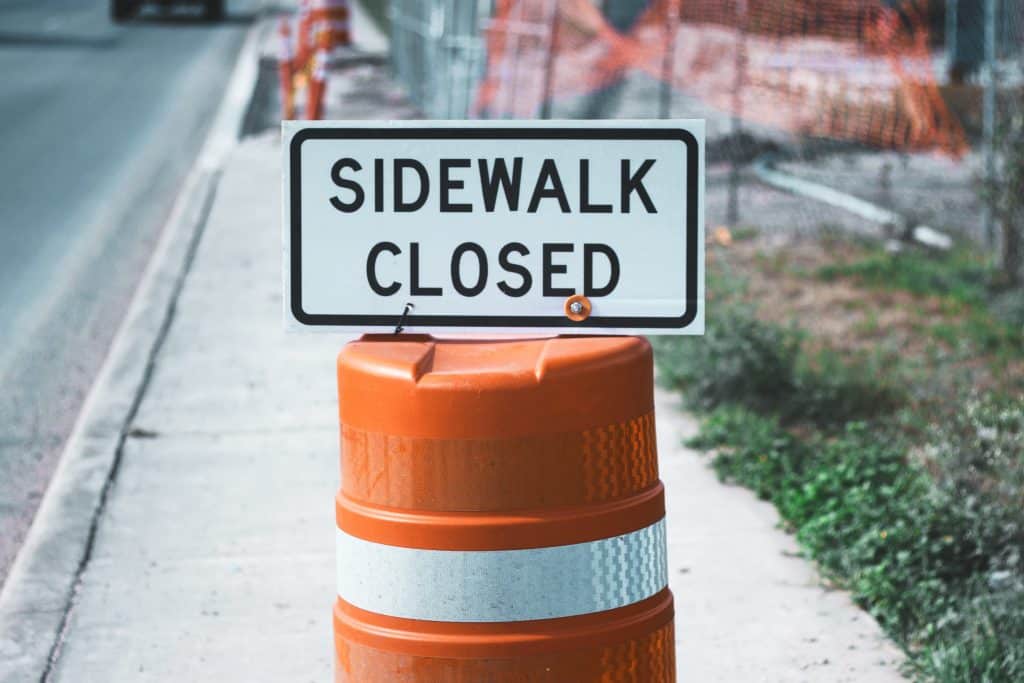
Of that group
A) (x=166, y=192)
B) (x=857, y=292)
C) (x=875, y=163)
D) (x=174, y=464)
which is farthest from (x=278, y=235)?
(x=875, y=163)

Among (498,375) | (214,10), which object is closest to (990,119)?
(498,375)

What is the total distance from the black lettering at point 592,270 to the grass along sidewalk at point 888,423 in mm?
1452

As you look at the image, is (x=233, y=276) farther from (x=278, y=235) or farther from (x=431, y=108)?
(x=431, y=108)

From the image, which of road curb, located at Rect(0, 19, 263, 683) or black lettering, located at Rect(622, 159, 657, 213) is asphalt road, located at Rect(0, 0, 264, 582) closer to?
road curb, located at Rect(0, 19, 263, 683)

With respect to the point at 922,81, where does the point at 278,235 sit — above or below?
below

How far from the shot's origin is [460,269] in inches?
113

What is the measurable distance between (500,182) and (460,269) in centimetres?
18

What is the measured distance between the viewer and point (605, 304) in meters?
2.84

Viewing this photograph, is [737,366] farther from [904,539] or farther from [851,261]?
[851,261]

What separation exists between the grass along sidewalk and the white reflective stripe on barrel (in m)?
1.32

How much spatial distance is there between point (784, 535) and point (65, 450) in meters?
2.96

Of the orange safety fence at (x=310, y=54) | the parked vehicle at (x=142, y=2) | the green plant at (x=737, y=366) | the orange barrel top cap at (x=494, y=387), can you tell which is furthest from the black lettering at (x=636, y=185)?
the parked vehicle at (x=142, y=2)

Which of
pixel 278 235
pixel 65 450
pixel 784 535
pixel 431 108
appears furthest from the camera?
pixel 431 108

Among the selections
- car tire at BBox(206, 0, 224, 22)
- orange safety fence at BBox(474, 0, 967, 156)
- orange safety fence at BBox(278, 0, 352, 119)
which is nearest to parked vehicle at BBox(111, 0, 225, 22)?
car tire at BBox(206, 0, 224, 22)
